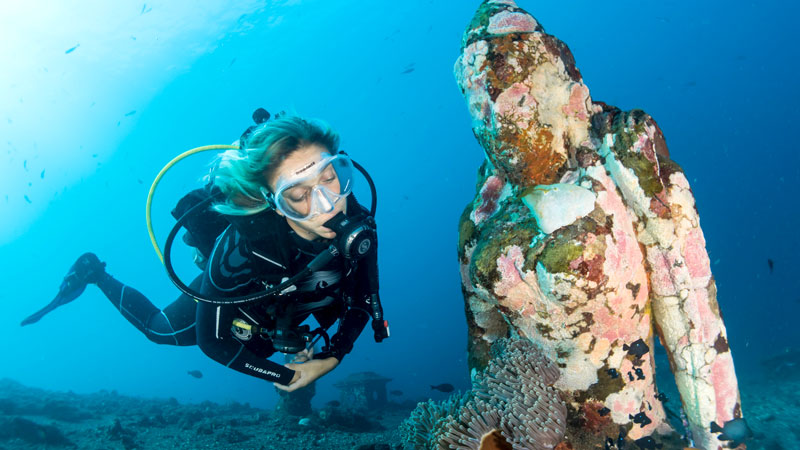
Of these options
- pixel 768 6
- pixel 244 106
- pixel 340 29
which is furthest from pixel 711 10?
pixel 244 106

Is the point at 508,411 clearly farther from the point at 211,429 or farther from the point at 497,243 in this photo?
the point at 211,429

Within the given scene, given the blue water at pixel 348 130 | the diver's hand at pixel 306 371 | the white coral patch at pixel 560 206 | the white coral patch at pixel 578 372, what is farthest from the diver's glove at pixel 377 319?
the blue water at pixel 348 130

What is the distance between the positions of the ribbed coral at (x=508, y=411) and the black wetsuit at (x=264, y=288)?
1.53m

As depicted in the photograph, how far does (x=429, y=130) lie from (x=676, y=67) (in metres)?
54.6

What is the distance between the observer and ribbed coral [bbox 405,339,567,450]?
2.08 metres

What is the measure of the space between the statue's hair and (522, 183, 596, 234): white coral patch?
6.56 ft

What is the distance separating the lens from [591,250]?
7.09ft

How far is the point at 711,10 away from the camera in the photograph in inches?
3034

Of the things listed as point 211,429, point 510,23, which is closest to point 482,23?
point 510,23

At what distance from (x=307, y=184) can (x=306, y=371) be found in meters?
1.87

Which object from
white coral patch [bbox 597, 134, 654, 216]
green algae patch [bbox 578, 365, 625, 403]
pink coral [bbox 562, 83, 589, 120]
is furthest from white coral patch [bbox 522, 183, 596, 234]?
green algae patch [bbox 578, 365, 625, 403]

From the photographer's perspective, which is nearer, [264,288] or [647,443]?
[647,443]

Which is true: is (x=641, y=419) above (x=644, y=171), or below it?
below

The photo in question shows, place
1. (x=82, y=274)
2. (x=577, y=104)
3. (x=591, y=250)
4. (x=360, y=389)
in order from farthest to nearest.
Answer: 1. (x=360, y=389)
2. (x=82, y=274)
3. (x=577, y=104)
4. (x=591, y=250)
